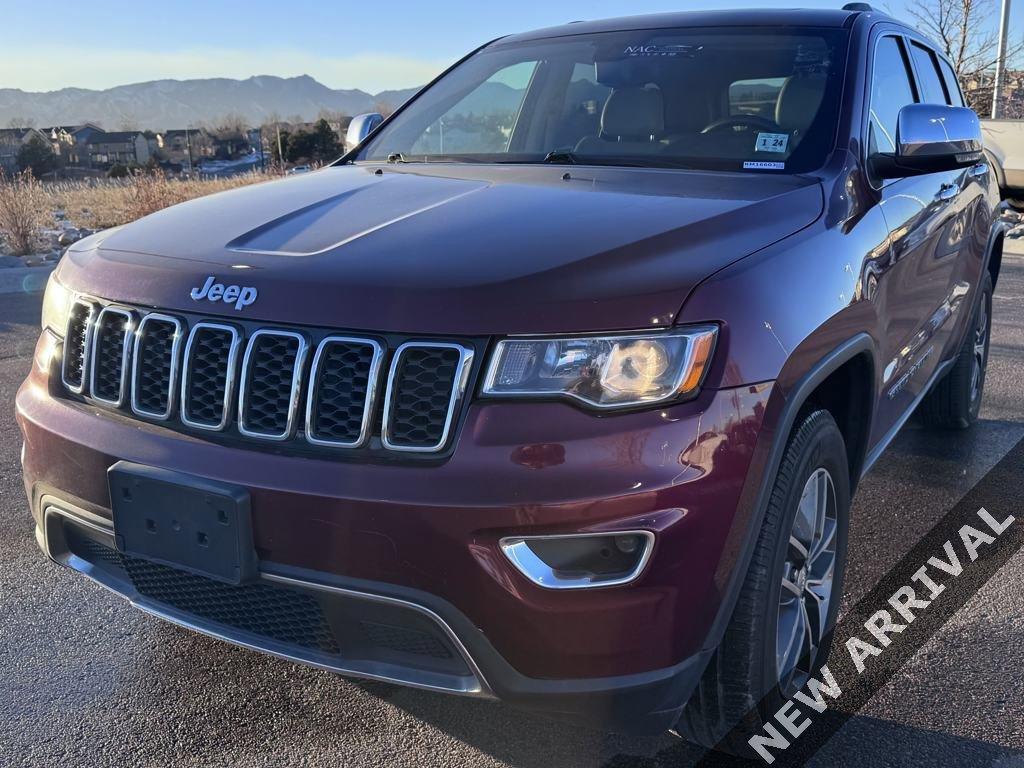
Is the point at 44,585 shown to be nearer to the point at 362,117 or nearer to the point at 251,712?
the point at 251,712

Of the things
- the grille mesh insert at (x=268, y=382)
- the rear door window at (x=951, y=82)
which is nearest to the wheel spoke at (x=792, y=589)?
the grille mesh insert at (x=268, y=382)

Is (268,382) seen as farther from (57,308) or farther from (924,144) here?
(924,144)

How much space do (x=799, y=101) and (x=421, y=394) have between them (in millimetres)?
1776

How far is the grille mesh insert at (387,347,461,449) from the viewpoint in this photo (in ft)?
6.03

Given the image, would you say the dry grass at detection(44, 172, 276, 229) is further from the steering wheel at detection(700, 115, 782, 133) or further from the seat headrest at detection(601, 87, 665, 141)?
Result: the steering wheel at detection(700, 115, 782, 133)

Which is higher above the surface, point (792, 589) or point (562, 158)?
point (562, 158)

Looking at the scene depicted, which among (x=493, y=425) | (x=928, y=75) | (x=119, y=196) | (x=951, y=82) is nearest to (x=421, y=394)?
(x=493, y=425)

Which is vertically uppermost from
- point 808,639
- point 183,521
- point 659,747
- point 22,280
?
point 183,521

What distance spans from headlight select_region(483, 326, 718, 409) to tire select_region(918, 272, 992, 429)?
290 cm

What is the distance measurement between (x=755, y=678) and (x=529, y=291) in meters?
0.98

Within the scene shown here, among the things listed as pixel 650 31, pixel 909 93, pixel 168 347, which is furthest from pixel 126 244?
pixel 909 93

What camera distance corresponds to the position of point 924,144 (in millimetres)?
2820

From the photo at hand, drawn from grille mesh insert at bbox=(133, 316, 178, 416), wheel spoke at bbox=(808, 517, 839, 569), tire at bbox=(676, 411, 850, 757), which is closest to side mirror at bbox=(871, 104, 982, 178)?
tire at bbox=(676, 411, 850, 757)

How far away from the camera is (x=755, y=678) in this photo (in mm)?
2080
